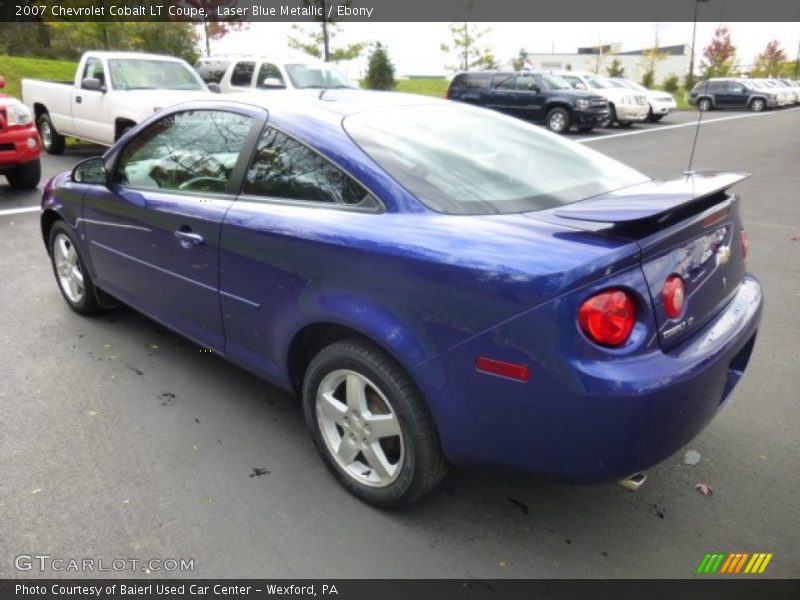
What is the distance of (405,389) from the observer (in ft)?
7.74

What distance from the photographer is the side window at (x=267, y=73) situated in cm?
1233

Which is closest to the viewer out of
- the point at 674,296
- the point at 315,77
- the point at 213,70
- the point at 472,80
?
the point at 674,296

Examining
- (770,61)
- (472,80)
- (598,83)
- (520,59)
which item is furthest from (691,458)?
(770,61)

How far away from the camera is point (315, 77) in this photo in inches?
491

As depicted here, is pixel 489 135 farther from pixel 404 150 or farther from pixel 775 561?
pixel 775 561

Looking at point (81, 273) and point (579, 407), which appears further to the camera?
point (81, 273)

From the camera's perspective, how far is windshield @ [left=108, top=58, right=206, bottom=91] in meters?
10.1

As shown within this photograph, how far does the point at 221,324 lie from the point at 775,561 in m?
2.47

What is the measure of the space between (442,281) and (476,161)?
0.84 metres

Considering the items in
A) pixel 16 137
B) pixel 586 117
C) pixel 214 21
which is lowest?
pixel 586 117

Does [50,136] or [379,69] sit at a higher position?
[379,69]

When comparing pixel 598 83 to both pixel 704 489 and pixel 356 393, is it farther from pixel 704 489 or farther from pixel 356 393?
pixel 356 393

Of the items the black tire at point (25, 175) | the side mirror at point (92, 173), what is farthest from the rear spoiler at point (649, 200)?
the black tire at point (25, 175)

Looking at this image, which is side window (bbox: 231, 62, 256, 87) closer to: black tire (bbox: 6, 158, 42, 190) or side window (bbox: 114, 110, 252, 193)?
black tire (bbox: 6, 158, 42, 190)
